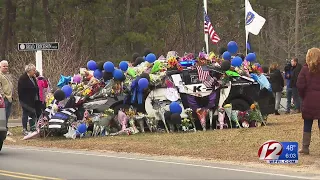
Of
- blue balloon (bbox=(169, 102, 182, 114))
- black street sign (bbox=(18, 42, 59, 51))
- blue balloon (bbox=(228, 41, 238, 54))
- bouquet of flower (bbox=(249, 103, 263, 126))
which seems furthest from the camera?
black street sign (bbox=(18, 42, 59, 51))

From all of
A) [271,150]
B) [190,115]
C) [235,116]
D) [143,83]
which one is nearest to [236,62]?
[235,116]

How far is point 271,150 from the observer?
1296 cm

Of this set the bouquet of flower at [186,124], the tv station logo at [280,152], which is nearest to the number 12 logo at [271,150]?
the tv station logo at [280,152]

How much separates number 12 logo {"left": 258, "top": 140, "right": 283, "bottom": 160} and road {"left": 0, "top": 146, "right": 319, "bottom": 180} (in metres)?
0.59

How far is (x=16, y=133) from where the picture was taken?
819 inches

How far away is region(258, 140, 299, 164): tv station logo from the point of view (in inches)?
510

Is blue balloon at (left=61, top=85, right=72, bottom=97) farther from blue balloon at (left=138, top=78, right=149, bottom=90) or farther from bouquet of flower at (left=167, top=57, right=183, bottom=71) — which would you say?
bouquet of flower at (left=167, top=57, right=183, bottom=71)

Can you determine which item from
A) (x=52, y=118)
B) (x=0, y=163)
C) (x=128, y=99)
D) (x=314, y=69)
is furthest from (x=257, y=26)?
(x=0, y=163)

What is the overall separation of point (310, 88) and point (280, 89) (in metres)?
11.4

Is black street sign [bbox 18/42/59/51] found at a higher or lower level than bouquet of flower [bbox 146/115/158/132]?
higher

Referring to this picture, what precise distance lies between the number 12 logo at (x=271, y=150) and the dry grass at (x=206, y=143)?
0.45 meters

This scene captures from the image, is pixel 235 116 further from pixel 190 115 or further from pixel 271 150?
pixel 271 150

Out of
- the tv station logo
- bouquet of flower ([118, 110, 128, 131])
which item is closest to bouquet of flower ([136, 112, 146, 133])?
bouquet of flower ([118, 110, 128, 131])

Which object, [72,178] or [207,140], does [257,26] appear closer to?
[207,140]
